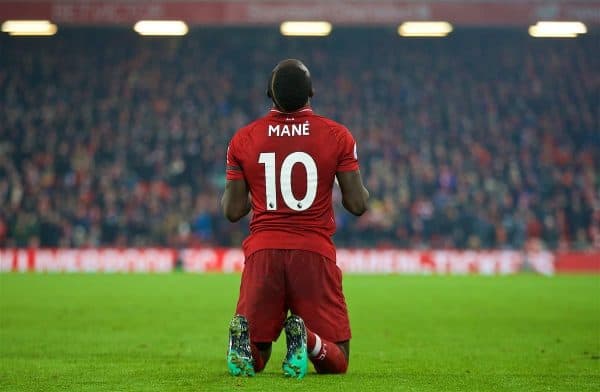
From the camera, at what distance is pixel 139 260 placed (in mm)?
27672

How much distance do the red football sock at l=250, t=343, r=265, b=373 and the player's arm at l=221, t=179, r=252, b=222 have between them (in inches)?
34.3

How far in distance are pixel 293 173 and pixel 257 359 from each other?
50.2 inches

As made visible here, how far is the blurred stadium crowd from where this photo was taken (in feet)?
92.6

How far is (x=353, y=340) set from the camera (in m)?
11.1

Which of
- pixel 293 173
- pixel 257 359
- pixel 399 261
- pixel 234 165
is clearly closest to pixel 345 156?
pixel 293 173

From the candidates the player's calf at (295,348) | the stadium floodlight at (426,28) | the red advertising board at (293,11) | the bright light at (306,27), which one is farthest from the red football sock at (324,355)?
the stadium floodlight at (426,28)

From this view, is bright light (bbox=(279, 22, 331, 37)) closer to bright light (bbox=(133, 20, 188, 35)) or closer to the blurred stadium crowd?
bright light (bbox=(133, 20, 188, 35))

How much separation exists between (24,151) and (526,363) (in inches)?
971

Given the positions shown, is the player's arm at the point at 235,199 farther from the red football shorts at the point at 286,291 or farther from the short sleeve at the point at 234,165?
the red football shorts at the point at 286,291

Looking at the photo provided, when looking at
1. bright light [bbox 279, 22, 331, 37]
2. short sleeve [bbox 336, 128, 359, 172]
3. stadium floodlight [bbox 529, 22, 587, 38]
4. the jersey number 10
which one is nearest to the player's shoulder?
the jersey number 10

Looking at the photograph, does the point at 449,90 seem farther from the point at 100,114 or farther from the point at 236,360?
the point at 236,360

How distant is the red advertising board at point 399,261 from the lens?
27500 millimetres

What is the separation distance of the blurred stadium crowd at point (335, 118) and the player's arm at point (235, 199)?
20.3m

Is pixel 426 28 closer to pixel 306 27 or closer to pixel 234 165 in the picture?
pixel 306 27
